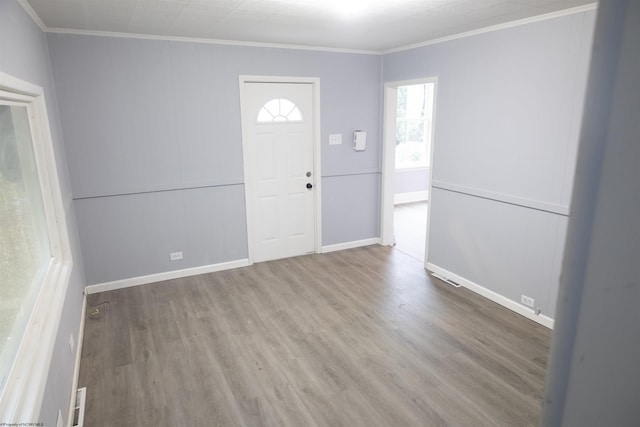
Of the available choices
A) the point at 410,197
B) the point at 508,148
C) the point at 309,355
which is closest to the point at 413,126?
the point at 410,197

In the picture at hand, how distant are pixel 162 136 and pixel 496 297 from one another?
370 cm

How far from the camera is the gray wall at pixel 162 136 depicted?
3.83 meters

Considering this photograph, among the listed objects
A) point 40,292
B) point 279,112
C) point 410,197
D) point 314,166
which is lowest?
point 410,197

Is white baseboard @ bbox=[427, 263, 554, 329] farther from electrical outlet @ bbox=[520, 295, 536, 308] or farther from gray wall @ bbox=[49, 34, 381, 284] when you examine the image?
gray wall @ bbox=[49, 34, 381, 284]

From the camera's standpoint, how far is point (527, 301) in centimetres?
361

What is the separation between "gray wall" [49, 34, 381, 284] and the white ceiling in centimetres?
27

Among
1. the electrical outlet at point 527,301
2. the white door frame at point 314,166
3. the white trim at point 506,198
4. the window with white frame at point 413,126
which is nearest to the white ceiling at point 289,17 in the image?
the white door frame at point 314,166

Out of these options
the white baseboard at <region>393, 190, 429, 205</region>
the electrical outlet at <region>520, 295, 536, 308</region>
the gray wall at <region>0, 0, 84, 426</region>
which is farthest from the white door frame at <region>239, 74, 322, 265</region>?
the white baseboard at <region>393, 190, 429, 205</region>

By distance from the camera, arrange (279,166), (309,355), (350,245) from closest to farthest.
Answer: (309,355) → (279,166) → (350,245)

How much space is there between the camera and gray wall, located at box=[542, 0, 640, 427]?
33 cm

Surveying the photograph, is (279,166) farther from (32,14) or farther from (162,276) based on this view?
(32,14)

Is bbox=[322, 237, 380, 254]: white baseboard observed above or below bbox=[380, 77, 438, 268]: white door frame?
below

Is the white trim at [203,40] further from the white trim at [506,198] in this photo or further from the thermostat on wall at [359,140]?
the white trim at [506,198]

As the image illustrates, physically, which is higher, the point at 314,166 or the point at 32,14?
the point at 32,14
